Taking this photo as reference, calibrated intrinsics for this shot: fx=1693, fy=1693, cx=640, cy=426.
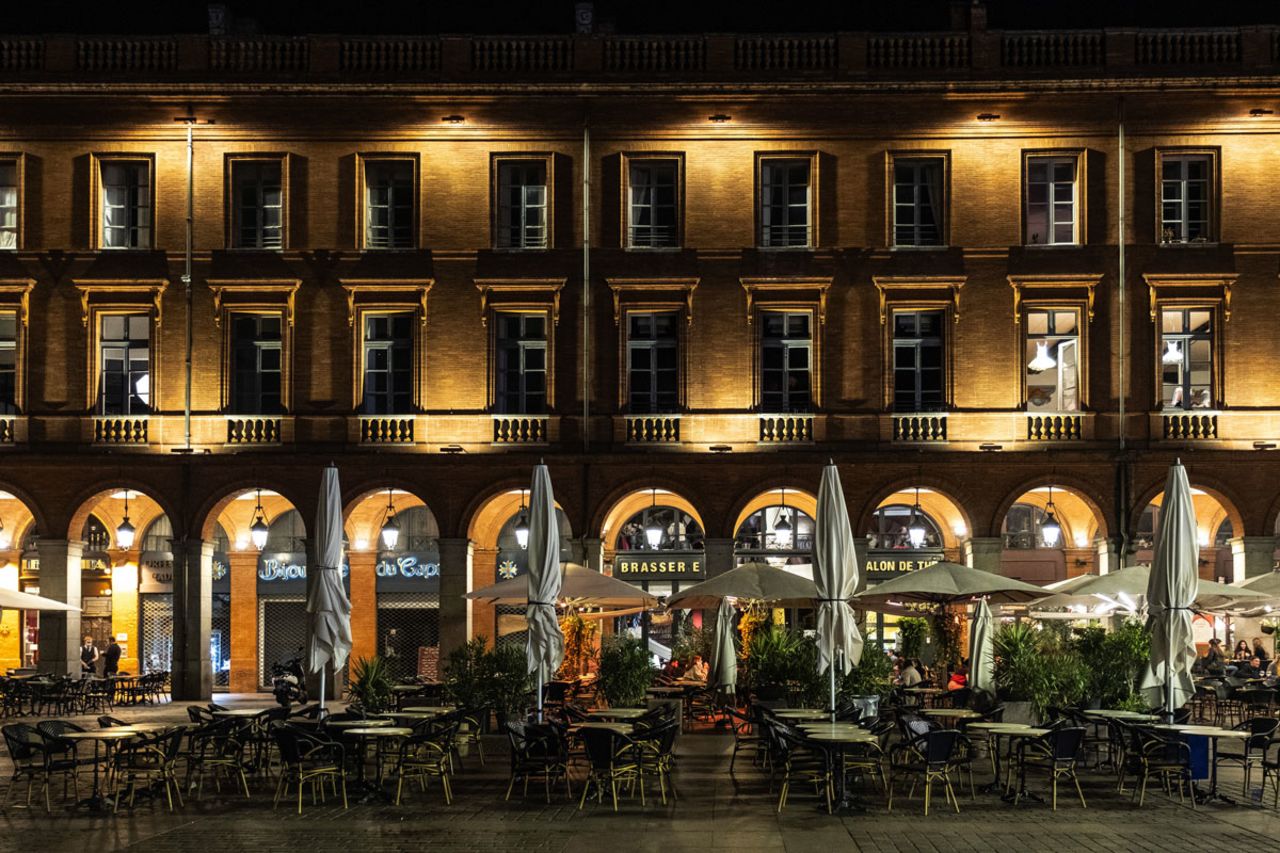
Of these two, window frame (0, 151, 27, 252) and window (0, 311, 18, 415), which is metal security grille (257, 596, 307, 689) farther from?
window frame (0, 151, 27, 252)

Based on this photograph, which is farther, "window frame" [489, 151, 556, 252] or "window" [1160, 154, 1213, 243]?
"window frame" [489, 151, 556, 252]

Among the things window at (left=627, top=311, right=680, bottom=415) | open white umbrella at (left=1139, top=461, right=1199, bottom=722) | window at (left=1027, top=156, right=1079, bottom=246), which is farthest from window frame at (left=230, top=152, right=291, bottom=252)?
open white umbrella at (left=1139, top=461, right=1199, bottom=722)

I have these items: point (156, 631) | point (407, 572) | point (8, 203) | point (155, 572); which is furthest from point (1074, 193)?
point (156, 631)

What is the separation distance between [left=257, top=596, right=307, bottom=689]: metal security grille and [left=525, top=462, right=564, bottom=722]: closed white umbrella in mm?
18811

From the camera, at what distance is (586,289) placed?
114ft

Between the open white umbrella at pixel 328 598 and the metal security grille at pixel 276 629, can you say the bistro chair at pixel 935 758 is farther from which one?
the metal security grille at pixel 276 629

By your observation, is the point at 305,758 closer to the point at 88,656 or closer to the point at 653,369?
the point at 653,369

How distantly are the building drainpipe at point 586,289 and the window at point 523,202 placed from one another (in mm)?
925

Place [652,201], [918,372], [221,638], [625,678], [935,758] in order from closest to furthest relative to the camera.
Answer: [935,758], [625,678], [918,372], [652,201], [221,638]

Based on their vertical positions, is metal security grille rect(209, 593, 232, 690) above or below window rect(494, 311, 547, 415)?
below

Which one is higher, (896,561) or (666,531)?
(666,531)

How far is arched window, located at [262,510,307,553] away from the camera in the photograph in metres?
39.6

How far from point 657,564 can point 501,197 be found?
9.33 meters

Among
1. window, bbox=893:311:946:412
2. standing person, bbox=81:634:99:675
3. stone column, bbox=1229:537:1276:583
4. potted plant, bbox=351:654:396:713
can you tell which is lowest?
standing person, bbox=81:634:99:675
